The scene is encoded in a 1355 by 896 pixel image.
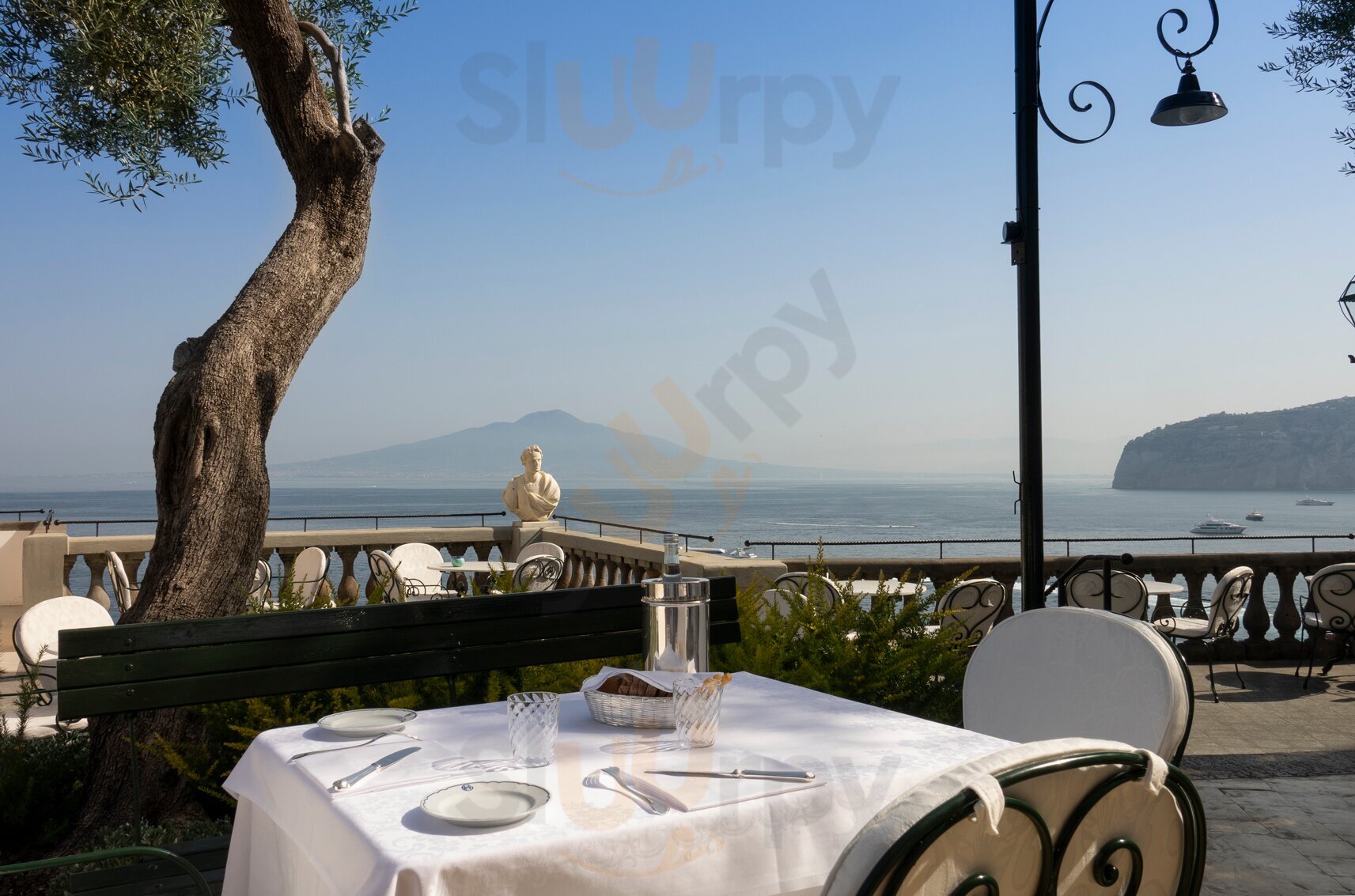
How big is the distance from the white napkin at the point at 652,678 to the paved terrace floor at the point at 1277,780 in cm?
211

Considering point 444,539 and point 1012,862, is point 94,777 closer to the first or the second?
point 1012,862

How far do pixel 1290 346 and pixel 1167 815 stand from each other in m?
51.2

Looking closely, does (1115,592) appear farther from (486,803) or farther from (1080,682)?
(486,803)

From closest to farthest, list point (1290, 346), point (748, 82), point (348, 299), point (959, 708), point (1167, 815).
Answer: point (1167, 815), point (748, 82), point (959, 708), point (348, 299), point (1290, 346)

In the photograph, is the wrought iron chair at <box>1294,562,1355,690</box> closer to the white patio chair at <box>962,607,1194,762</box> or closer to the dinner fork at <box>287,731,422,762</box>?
the white patio chair at <box>962,607,1194,762</box>

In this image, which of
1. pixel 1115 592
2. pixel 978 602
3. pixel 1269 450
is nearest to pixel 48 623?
pixel 978 602

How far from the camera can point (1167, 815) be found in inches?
44.9

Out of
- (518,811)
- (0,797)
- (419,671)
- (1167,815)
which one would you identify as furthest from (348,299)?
(1167,815)

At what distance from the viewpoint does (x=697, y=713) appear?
1.91 meters

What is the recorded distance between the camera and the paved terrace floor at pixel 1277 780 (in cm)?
342

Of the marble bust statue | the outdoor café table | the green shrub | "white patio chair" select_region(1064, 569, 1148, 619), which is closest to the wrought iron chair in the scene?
"white patio chair" select_region(1064, 569, 1148, 619)

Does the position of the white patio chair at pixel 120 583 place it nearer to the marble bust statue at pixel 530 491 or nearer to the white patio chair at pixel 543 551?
the white patio chair at pixel 543 551

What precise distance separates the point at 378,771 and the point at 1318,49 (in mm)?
8558

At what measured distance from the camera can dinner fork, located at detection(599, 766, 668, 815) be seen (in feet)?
5.16
